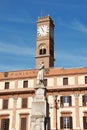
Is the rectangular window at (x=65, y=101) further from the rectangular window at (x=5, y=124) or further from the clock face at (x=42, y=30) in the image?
the clock face at (x=42, y=30)

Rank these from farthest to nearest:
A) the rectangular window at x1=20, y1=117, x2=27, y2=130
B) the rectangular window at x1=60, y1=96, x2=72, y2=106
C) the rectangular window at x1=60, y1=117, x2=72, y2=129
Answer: the rectangular window at x1=20, y1=117, x2=27, y2=130 < the rectangular window at x1=60, y1=96, x2=72, y2=106 < the rectangular window at x1=60, y1=117, x2=72, y2=129

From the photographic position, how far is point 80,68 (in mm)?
48219

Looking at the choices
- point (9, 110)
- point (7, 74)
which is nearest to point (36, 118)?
point (9, 110)

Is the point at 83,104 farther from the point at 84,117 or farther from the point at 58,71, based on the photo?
the point at 58,71

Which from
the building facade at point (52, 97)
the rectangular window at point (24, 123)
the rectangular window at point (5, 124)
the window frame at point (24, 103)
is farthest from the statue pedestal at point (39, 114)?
the rectangular window at point (5, 124)

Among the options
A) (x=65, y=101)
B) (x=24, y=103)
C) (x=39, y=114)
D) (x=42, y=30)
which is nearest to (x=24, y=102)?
(x=24, y=103)

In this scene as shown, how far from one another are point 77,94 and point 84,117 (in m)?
3.84

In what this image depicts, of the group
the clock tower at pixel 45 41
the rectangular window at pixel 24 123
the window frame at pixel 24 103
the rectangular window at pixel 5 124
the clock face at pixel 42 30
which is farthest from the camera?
the clock face at pixel 42 30

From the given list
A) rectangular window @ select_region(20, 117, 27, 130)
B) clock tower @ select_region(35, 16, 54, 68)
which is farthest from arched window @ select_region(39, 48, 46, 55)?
rectangular window @ select_region(20, 117, 27, 130)

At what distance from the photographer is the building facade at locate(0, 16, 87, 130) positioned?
1769 inches

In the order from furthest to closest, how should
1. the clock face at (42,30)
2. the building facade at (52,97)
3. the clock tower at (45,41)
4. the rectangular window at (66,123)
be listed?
the clock face at (42,30) → the clock tower at (45,41) → the building facade at (52,97) → the rectangular window at (66,123)

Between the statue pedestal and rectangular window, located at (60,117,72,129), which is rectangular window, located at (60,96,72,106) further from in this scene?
the statue pedestal

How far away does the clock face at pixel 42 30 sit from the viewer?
69062 mm

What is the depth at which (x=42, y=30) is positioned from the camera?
69750 millimetres
